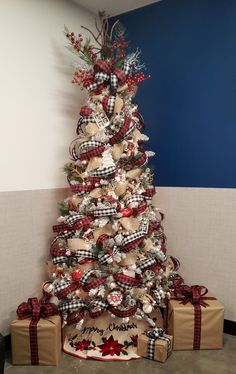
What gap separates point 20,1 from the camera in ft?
7.72

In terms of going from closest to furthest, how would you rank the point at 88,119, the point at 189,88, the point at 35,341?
the point at 35,341, the point at 88,119, the point at 189,88

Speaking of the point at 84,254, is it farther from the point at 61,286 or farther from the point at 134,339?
the point at 134,339

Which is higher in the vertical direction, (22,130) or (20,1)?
(20,1)

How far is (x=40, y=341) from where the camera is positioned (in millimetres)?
2078

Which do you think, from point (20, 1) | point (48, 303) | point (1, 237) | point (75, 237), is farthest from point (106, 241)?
point (20, 1)

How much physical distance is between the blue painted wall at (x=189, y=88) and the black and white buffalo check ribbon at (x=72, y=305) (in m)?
1.21

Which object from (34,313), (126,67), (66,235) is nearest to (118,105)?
(126,67)

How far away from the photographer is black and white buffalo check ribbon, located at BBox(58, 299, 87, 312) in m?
2.16

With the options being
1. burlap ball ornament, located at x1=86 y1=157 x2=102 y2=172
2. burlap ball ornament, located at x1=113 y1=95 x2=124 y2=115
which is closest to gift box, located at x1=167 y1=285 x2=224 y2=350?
burlap ball ornament, located at x1=86 y1=157 x2=102 y2=172

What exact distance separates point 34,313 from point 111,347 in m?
0.57

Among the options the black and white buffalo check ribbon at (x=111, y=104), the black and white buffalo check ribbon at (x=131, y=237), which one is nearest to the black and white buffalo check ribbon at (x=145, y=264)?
the black and white buffalo check ribbon at (x=131, y=237)

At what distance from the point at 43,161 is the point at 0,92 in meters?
0.59

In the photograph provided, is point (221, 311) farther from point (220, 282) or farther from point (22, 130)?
point (22, 130)

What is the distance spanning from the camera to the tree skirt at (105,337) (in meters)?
2.21
